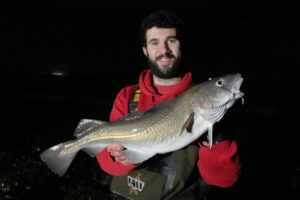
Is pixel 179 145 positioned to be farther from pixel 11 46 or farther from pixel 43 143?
pixel 11 46

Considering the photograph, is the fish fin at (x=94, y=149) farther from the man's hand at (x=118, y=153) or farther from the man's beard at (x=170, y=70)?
the man's beard at (x=170, y=70)

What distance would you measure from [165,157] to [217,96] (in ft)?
3.04

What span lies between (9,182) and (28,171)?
31cm

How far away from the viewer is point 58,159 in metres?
2.41

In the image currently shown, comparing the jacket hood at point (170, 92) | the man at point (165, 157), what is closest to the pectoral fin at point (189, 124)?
the man at point (165, 157)

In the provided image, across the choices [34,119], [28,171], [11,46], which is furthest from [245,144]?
[11,46]

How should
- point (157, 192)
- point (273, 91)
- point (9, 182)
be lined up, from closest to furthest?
1. point (157, 192)
2. point (9, 182)
3. point (273, 91)

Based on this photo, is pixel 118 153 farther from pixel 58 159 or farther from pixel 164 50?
pixel 164 50

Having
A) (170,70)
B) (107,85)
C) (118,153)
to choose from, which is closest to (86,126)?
(118,153)

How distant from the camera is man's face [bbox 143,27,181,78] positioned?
251 cm

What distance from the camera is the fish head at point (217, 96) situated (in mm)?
1771

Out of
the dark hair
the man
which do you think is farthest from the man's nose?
the dark hair

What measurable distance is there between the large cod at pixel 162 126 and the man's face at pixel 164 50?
0.62 meters

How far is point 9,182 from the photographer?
383 cm
